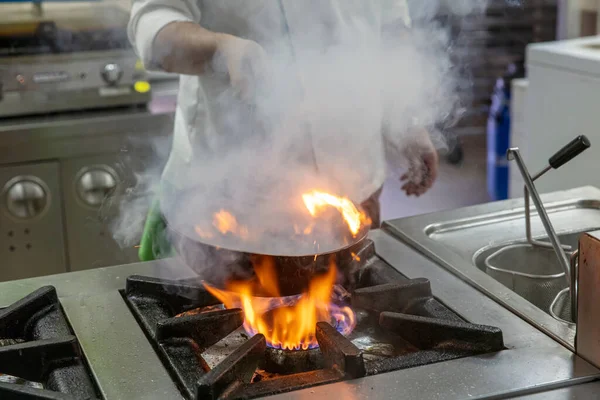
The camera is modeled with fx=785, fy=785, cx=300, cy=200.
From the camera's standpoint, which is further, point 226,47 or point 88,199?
point 88,199

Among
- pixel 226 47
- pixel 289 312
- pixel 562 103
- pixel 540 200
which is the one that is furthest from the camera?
pixel 562 103

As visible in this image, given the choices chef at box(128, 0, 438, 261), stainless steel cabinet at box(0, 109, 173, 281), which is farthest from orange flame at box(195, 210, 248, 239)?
stainless steel cabinet at box(0, 109, 173, 281)

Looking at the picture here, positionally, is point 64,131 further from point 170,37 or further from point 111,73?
point 170,37

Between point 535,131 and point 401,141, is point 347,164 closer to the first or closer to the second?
point 401,141

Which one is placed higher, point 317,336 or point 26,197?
point 317,336

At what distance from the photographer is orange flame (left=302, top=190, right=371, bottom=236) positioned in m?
1.22

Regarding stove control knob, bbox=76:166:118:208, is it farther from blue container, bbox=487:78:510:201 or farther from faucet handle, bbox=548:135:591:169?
blue container, bbox=487:78:510:201

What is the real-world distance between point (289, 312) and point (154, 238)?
60cm

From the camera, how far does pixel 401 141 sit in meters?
1.85

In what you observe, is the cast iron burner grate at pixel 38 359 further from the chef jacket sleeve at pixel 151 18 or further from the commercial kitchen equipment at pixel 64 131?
the commercial kitchen equipment at pixel 64 131

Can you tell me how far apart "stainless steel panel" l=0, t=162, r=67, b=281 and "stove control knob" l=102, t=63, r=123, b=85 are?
Result: 336 millimetres

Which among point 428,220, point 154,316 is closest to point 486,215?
point 428,220

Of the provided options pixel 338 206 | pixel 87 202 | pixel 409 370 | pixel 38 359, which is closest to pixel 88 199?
pixel 87 202

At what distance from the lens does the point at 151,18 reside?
5.30 feet
